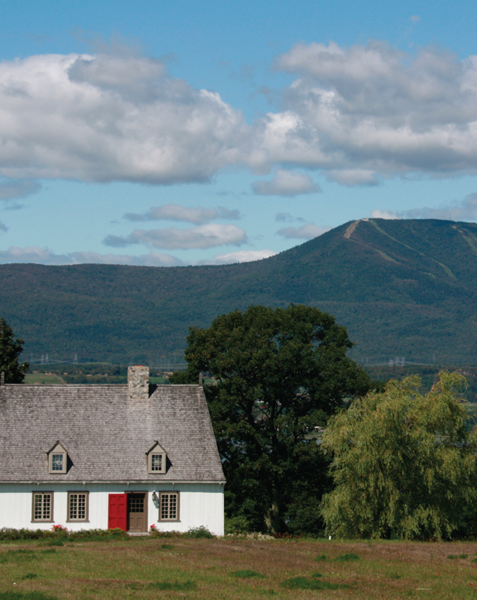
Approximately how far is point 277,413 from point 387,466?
12.6m

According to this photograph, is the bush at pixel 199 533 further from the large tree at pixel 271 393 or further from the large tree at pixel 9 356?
the large tree at pixel 9 356

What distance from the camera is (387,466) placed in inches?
1572

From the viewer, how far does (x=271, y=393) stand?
50.2 m

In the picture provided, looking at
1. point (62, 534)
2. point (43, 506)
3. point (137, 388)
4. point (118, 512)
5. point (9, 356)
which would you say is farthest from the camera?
point (9, 356)

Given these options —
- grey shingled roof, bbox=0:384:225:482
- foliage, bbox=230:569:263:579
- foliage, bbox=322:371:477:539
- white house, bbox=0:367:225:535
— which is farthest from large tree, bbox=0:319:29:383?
foliage, bbox=230:569:263:579

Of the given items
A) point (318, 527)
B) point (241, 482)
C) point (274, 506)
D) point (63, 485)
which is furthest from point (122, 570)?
point (318, 527)

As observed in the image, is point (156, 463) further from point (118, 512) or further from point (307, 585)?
point (307, 585)

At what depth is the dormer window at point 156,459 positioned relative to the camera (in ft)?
132

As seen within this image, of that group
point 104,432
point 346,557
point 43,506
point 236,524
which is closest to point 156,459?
point 104,432

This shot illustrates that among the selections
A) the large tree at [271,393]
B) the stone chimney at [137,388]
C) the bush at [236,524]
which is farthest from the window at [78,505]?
the large tree at [271,393]

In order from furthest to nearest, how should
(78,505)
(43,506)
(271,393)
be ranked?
(271,393), (78,505), (43,506)

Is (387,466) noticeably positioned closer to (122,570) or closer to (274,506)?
(274,506)

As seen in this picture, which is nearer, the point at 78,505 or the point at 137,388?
the point at 78,505

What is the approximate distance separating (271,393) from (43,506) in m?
16.9
